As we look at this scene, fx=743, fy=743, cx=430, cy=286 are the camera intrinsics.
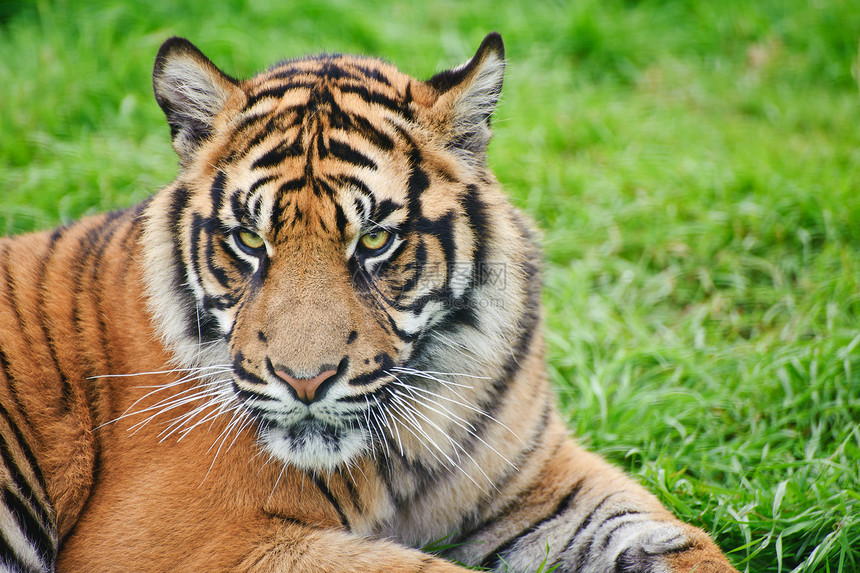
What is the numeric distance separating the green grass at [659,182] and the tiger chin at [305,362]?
67 centimetres

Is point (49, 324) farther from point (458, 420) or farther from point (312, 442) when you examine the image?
point (458, 420)

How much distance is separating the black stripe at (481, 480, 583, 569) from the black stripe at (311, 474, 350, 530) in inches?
22.7

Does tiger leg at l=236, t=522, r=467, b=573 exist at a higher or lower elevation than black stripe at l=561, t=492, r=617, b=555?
higher

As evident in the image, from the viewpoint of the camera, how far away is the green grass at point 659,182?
3107 mm

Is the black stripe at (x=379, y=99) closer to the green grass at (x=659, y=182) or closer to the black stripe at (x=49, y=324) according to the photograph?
the green grass at (x=659, y=182)

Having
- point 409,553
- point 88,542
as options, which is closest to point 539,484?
point 409,553

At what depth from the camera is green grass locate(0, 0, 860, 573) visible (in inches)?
122

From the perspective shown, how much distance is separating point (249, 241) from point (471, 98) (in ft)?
2.73

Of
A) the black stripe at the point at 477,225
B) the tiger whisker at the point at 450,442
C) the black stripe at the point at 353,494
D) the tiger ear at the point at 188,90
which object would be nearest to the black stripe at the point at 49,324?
the tiger ear at the point at 188,90

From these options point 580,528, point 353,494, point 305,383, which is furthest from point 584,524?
point 305,383

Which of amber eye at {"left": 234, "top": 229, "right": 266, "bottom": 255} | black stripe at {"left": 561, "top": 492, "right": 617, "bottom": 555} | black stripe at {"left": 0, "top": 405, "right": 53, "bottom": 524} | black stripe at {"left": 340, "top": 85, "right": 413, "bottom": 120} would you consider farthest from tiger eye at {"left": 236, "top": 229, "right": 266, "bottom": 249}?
black stripe at {"left": 561, "top": 492, "right": 617, "bottom": 555}

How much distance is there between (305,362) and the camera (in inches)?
77.1

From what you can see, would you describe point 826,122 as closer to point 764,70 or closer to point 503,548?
point 764,70

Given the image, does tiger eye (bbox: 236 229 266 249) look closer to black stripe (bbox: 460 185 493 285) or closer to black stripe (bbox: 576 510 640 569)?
black stripe (bbox: 460 185 493 285)
